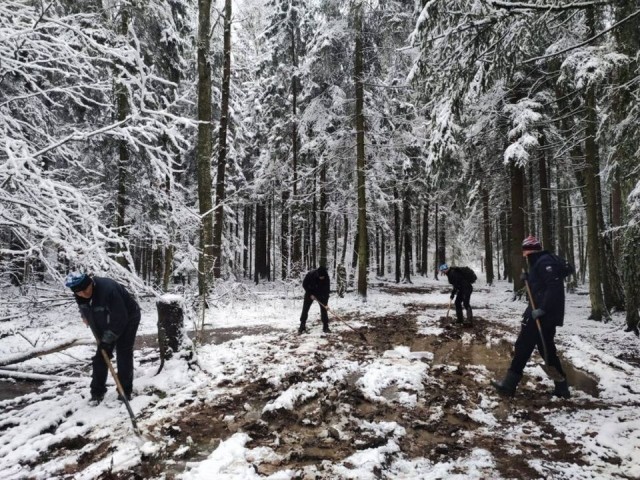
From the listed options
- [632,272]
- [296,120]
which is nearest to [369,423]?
[632,272]

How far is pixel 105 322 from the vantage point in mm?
4977

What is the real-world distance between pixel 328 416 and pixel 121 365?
2918 mm

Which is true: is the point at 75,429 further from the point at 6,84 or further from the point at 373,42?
the point at 373,42

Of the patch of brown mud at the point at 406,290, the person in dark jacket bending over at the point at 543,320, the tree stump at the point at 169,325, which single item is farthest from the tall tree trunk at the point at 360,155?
the person in dark jacket bending over at the point at 543,320

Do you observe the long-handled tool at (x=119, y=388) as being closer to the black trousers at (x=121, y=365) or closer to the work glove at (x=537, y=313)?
the black trousers at (x=121, y=365)

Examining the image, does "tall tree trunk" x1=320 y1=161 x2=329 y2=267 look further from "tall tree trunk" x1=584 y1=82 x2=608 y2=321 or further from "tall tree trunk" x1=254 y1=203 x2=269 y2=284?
"tall tree trunk" x1=584 y1=82 x2=608 y2=321

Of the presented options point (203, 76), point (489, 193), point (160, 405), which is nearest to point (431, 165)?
point (203, 76)

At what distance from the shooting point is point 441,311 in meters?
12.6

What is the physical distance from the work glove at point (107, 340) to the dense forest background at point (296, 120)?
691 mm

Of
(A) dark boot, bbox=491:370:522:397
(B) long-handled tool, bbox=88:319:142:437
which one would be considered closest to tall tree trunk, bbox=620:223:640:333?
(A) dark boot, bbox=491:370:522:397

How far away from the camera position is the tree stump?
6.18 meters

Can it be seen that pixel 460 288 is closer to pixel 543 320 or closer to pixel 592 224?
pixel 592 224

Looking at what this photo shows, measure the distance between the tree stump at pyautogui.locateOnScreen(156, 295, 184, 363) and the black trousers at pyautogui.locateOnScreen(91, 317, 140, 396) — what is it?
742 millimetres

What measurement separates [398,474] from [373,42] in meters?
14.7
